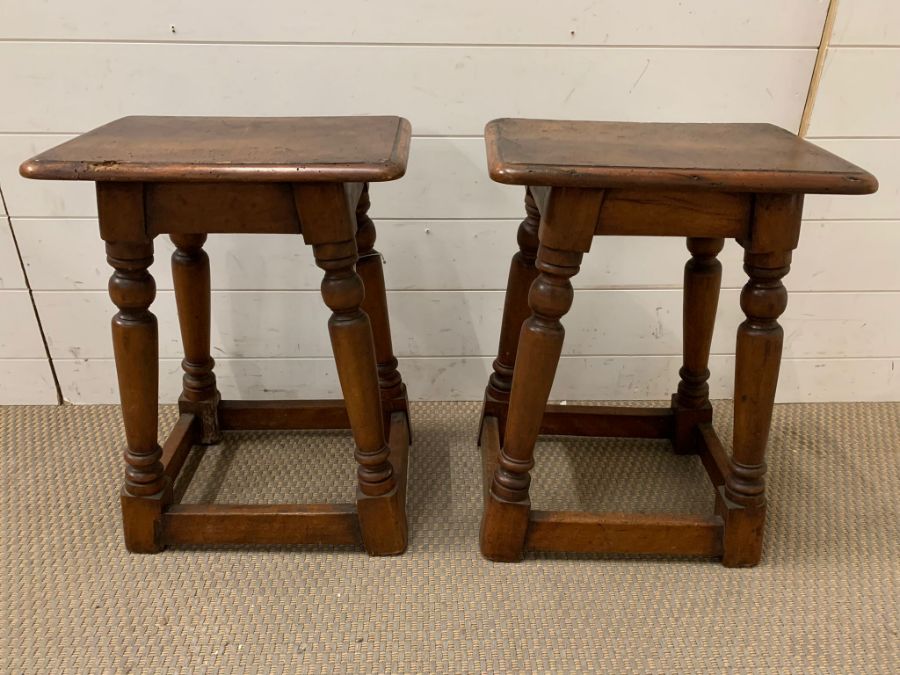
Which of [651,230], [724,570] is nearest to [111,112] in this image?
[651,230]

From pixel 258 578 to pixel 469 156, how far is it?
0.72 meters

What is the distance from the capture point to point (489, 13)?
1.13 m

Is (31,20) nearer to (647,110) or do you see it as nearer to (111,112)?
(111,112)

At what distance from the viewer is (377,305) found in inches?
44.8

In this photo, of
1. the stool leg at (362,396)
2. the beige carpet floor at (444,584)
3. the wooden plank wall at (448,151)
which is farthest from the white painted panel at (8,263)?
the stool leg at (362,396)

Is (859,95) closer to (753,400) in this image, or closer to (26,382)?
(753,400)

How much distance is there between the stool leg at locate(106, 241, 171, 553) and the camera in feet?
2.92

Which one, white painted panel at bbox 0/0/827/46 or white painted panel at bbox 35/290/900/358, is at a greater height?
white painted panel at bbox 0/0/827/46

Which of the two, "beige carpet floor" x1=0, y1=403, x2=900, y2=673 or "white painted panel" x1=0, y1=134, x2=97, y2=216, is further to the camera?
"white painted panel" x1=0, y1=134, x2=97, y2=216

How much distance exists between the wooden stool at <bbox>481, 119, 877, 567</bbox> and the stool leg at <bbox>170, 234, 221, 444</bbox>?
18.5 inches

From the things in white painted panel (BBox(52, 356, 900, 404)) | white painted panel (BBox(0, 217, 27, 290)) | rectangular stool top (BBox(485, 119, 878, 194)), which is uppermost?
rectangular stool top (BBox(485, 119, 878, 194))

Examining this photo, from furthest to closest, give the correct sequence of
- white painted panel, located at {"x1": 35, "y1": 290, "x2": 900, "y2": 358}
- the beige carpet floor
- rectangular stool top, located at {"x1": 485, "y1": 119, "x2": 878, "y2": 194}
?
white painted panel, located at {"x1": 35, "y1": 290, "x2": 900, "y2": 358} < the beige carpet floor < rectangular stool top, located at {"x1": 485, "y1": 119, "x2": 878, "y2": 194}

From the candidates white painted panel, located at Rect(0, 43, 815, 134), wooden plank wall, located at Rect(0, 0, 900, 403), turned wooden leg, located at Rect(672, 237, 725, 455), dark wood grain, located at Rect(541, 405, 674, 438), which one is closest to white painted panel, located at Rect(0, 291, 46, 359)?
wooden plank wall, located at Rect(0, 0, 900, 403)

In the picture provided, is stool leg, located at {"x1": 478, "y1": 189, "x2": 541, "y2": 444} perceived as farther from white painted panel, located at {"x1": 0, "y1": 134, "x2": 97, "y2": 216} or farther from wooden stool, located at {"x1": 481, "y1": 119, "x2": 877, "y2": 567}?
white painted panel, located at {"x1": 0, "y1": 134, "x2": 97, "y2": 216}
